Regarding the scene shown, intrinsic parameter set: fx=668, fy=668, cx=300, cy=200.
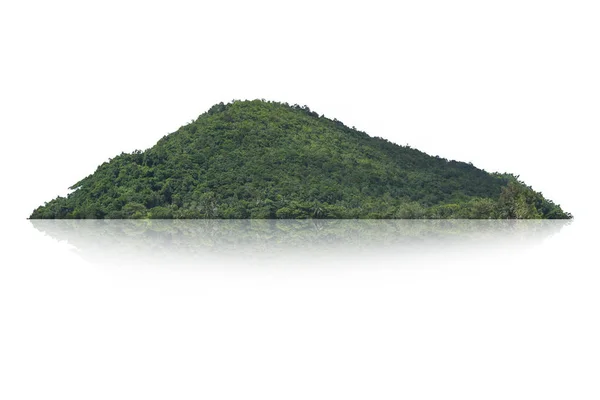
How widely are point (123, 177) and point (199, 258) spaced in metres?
14.3

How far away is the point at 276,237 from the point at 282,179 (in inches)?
424

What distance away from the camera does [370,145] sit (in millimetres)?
40594

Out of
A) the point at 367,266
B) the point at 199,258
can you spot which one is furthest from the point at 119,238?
the point at 367,266

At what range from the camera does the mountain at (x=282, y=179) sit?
29.5m

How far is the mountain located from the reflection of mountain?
6.35ft

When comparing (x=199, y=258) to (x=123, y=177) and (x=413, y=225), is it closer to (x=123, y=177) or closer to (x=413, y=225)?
(x=413, y=225)

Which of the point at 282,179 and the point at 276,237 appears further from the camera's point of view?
the point at 282,179

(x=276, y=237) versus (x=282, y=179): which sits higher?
(x=282, y=179)

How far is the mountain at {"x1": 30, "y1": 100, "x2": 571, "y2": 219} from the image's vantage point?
1162 inches

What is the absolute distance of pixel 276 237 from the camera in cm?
2283

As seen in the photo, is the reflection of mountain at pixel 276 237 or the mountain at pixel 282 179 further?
the mountain at pixel 282 179

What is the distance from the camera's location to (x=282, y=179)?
3334 cm

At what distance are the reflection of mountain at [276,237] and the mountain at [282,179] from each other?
6.35 ft

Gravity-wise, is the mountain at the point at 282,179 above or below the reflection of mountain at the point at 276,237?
above
